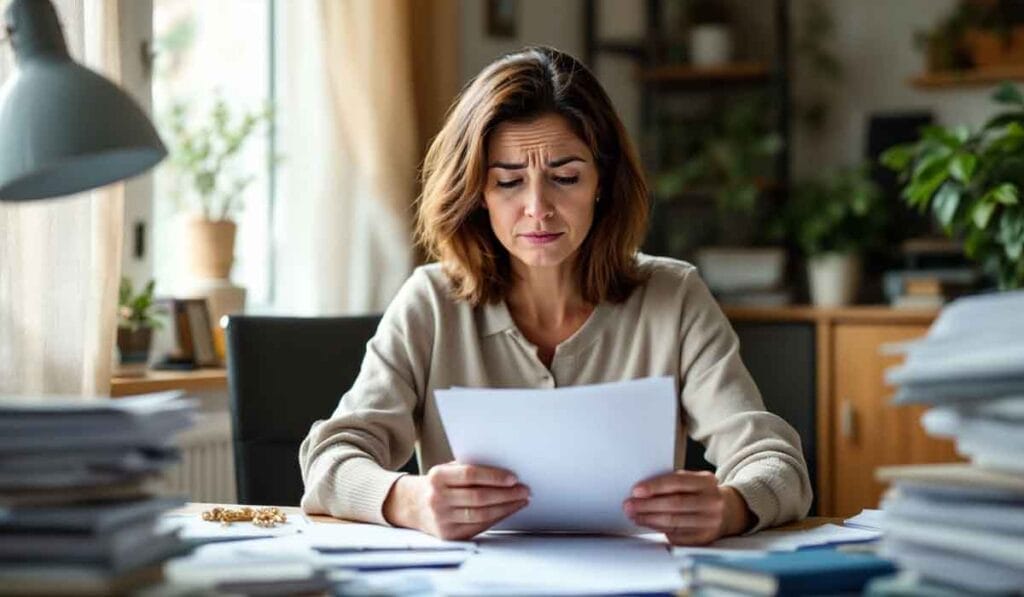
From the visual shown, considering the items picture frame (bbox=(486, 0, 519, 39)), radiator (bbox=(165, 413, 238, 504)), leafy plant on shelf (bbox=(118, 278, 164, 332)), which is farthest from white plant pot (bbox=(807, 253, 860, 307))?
leafy plant on shelf (bbox=(118, 278, 164, 332))

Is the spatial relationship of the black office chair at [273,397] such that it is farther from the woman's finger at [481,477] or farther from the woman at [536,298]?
the woman's finger at [481,477]

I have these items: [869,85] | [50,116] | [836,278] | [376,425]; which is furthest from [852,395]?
[50,116]

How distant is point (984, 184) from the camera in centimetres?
304

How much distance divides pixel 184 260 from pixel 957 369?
7.76ft

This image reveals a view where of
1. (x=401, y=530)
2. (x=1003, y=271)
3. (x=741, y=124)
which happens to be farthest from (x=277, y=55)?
(x=401, y=530)

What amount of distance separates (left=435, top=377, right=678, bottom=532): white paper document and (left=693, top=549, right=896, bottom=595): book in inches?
9.0

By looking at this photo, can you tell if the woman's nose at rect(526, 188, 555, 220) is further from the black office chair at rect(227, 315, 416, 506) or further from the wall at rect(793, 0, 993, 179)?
A: the wall at rect(793, 0, 993, 179)

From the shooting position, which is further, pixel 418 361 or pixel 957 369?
pixel 418 361

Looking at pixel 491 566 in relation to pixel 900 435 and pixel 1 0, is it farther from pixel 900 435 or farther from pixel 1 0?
pixel 900 435

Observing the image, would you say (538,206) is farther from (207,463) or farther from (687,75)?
(687,75)

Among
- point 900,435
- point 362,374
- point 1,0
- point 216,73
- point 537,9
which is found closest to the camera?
point 362,374

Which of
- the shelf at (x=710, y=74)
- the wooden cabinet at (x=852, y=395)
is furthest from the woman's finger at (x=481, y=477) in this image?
the shelf at (x=710, y=74)

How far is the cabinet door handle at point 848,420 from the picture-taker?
3.87m

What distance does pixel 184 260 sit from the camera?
10.2 ft
